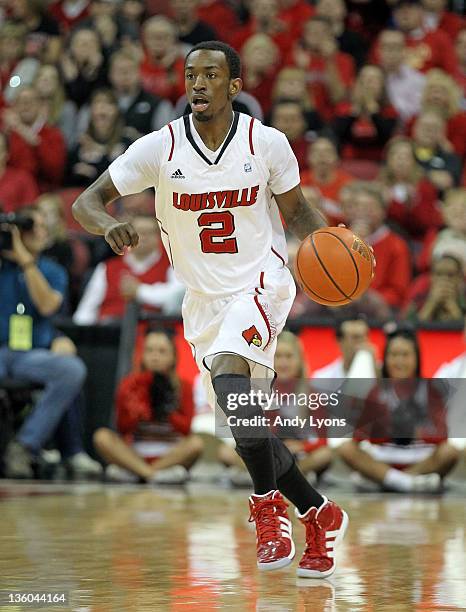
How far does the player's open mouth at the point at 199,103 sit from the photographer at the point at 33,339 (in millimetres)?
5057

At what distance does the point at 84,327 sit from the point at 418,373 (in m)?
3.07

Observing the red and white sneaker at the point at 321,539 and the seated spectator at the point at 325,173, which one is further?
the seated spectator at the point at 325,173

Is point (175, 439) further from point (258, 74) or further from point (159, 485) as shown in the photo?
point (258, 74)

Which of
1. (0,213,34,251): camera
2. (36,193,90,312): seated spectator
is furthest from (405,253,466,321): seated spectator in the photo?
(0,213,34,251): camera

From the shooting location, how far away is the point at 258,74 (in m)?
13.6

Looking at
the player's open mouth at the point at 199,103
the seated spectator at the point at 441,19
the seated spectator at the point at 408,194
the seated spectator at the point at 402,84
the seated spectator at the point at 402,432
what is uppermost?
the seated spectator at the point at 441,19

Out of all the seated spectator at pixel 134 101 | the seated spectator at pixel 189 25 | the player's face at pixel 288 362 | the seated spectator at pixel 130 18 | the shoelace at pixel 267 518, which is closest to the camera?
Answer: the shoelace at pixel 267 518

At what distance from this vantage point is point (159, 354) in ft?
33.9

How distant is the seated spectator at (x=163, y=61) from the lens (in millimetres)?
13719

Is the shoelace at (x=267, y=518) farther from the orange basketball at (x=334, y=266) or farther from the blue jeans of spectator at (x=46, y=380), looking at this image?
the blue jeans of spectator at (x=46, y=380)

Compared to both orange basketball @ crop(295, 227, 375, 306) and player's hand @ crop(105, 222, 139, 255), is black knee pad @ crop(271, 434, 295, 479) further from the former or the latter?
player's hand @ crop(105, 222, 139, 255)

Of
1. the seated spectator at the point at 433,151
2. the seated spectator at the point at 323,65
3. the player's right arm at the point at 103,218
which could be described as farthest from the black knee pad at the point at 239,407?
the seated spectator at the point at 323,65

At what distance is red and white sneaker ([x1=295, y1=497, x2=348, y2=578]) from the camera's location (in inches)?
220

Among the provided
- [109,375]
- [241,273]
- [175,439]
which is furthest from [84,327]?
[241,273]
